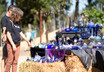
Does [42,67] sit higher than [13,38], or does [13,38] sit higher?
[13,38]

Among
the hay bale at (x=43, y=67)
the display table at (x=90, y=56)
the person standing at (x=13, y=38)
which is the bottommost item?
the hay bale at (x=43, y=67)

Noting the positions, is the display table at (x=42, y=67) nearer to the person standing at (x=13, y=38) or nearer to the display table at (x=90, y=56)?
the display table at (x=90, y=56)

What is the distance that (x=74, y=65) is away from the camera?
487 cm

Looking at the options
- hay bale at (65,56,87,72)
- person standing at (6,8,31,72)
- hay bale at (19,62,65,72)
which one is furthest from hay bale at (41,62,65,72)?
person standing at (6,8,31,72)

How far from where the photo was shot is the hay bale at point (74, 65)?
15.8 ft

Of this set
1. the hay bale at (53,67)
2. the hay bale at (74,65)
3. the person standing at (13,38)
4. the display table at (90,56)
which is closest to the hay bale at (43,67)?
the hay bale at (53,67)

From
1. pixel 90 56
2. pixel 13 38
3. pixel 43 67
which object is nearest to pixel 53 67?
pixel 43 67

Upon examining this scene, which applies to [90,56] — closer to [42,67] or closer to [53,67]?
[53,67]

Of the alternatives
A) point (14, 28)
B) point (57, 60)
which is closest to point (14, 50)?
point (14, 28)

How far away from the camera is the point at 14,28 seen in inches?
161

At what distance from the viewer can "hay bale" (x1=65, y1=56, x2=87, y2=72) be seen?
4.83 metres

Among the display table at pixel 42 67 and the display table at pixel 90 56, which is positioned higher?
the display table at pixel 90 56

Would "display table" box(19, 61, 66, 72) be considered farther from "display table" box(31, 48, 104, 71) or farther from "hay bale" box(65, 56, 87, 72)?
"display table" box(31, 48, 104, 71)

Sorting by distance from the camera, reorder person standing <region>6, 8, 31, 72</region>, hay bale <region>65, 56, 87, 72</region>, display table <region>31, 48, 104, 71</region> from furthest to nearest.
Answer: hay bale <region>65, 56, 87, 72</region>, display table <region>31, 48, 104, 71</region>, person standing <region>6, 8, 31, 72</region>
